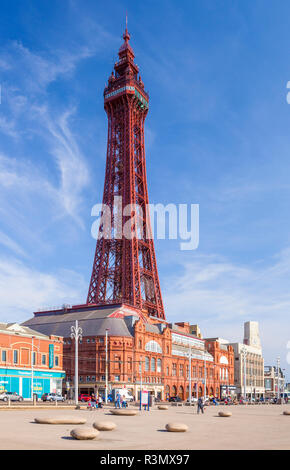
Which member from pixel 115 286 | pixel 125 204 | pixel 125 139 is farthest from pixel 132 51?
pixel 115 286

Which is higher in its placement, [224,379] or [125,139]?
[125,139]

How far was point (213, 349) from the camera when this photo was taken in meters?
137

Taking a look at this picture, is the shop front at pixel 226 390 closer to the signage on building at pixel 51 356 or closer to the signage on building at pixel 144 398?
the signage on building at pixel 51 356

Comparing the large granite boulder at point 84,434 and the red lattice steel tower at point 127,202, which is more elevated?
the red lattice steel tower at point 127,202

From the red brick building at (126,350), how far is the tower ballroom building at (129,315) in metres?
0.18

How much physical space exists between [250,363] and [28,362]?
100 m

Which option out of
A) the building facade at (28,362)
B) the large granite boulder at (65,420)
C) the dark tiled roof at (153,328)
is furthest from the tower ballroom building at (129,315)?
the large granite boulder at (65,420)

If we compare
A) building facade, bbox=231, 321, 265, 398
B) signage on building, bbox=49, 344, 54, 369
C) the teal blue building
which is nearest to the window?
the teal blue building

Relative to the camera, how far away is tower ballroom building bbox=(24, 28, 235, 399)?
308 feet

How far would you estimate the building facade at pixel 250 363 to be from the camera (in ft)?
511

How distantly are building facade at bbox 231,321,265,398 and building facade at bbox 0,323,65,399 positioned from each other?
3031 inches

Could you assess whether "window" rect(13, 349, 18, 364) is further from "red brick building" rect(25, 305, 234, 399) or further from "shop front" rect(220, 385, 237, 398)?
"shop front" rect(220, 385, 237, 398)
